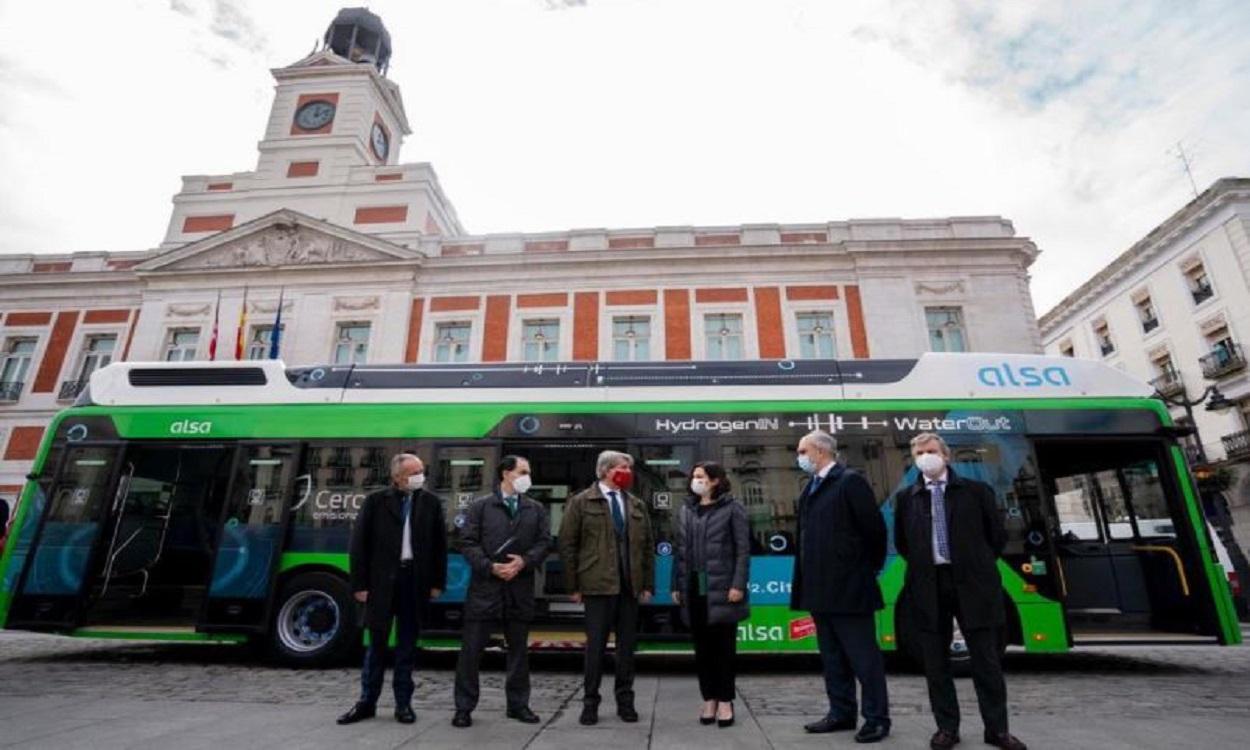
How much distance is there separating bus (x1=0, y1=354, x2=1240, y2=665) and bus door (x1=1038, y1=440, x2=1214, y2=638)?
2 cm

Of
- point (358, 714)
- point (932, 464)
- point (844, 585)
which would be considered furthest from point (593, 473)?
point (932, 464)

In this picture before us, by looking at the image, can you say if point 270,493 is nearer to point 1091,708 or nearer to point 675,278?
point 1091,708

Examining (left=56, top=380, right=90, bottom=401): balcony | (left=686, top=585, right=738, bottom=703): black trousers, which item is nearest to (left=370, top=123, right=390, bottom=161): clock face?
(left=56, top=380, right=90, bottom=401): balcony

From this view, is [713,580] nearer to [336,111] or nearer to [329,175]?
[329,175]

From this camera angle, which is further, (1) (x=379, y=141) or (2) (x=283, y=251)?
(1) (x=379, y=141)

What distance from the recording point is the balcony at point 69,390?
2205cm

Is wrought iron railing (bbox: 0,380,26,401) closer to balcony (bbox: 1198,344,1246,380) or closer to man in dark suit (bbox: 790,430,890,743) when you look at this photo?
man in dark suit (bbox: 790,430,890,743)

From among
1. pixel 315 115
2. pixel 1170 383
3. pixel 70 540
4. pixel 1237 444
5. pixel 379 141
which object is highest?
pixel 315 115

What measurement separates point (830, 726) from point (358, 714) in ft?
9.68

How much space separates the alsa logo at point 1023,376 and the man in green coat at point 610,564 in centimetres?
475

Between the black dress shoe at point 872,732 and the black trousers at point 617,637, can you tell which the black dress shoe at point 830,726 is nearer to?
the black dress shoe at point 872,732

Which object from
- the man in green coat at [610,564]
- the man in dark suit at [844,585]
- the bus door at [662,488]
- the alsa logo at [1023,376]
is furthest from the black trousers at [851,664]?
the alsa logo at [1023,376]

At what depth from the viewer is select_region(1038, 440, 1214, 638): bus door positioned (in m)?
6.39

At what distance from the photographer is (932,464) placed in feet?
12.4
